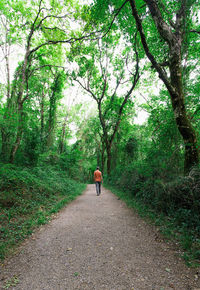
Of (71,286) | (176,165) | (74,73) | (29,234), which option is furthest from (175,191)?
(74,73)

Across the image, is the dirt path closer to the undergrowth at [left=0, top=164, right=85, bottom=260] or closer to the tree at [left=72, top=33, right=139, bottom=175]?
the undergrowth at [left=0, top=164, right=85, bottom=260]

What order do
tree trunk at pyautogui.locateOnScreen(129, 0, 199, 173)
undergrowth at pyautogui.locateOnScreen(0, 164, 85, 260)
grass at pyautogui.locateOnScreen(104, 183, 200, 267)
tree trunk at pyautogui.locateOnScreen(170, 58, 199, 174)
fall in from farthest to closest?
tree trunk at pyautogui.locateOnScreen(129, 0, 199, 173), tree trunk at pyautogui.locateOnScreen(170, 58, 199, 174), undergrowth at pyautogui.locateOnScreen(0, 164, 85, 260), grass at pyautogui.locateOnScreen(104, 183, 200, 267)

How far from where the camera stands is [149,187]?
599 cm

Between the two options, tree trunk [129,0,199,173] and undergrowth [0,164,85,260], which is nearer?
undergrowth [0,164,85,260]

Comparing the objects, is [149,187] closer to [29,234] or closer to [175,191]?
[175,191]

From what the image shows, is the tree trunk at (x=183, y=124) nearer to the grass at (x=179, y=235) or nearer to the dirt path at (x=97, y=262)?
the grass at (x=179, y=235)

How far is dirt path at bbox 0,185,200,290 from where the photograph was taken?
84.7 inches

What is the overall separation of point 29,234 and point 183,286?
361 centimetres

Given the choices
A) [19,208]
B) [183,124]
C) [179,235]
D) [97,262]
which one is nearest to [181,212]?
[179,235]

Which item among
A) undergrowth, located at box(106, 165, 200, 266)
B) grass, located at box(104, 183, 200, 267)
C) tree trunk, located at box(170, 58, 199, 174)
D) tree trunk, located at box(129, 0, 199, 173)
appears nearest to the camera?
grass, located at box(104, 183, 200, 267)

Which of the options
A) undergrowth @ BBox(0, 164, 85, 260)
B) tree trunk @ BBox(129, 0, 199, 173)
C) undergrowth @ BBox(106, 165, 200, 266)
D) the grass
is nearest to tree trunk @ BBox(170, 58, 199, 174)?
tree trunk @ BBox(129, 0, 199, 173)

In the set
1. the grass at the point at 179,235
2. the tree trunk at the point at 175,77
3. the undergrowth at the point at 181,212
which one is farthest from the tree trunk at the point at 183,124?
the grass at the point at 179,235

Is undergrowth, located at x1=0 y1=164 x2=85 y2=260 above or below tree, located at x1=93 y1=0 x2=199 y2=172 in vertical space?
below

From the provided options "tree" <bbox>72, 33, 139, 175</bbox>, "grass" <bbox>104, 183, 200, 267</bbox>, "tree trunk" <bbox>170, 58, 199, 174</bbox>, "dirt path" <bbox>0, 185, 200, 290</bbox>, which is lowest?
"dirt path" <bbox>0, 185, 200, 290</bbox>
